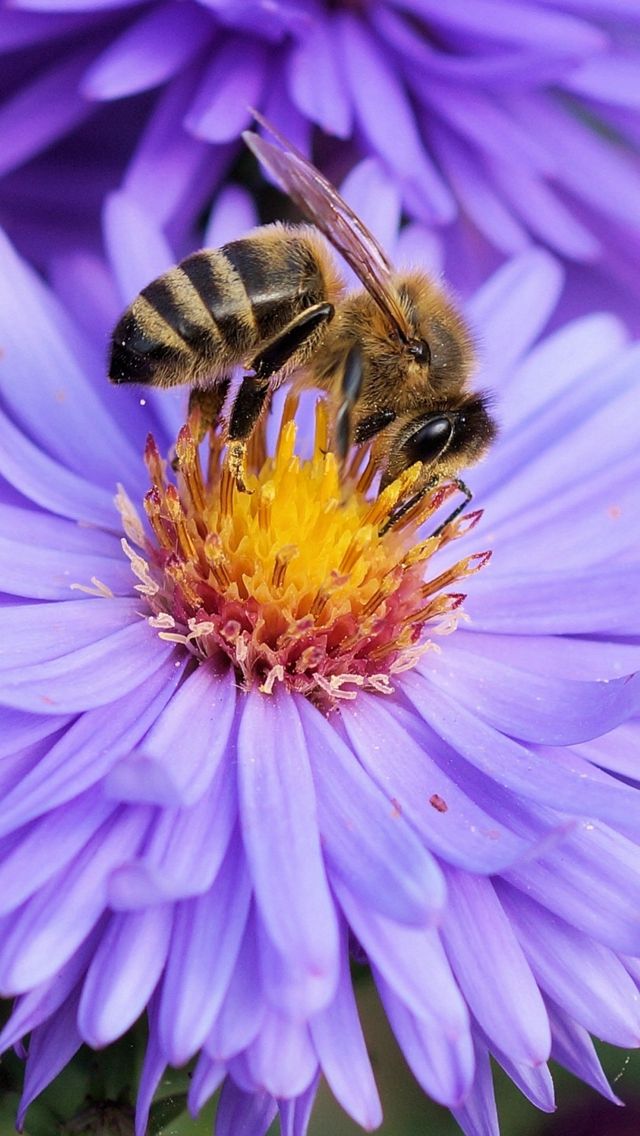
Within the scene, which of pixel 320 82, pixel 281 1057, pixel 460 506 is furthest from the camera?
pixel 320 82

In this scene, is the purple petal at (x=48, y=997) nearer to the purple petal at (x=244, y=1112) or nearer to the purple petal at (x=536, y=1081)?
the purple petal at (x=244, y=1112)


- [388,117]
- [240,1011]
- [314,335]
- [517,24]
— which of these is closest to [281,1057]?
[240,1011]

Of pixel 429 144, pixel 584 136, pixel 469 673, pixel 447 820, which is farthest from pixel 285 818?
pixel 584 136

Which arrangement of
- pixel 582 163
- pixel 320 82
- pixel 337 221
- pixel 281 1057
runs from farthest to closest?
pixel 582 163 < pixel 320 82 < pixel 337 221 < pixel 281 1057

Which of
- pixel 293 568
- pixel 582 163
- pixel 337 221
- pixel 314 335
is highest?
pixel 582 163

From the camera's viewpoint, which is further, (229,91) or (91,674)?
(229,91)

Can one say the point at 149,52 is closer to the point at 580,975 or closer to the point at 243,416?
the point at 243,416

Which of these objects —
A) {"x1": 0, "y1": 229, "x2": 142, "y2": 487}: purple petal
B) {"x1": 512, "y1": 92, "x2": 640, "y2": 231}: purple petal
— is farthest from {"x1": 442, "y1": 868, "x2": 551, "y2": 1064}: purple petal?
{"x1": 512, "y1": 92, "x2": 640, "y2": 231}: purple petal
